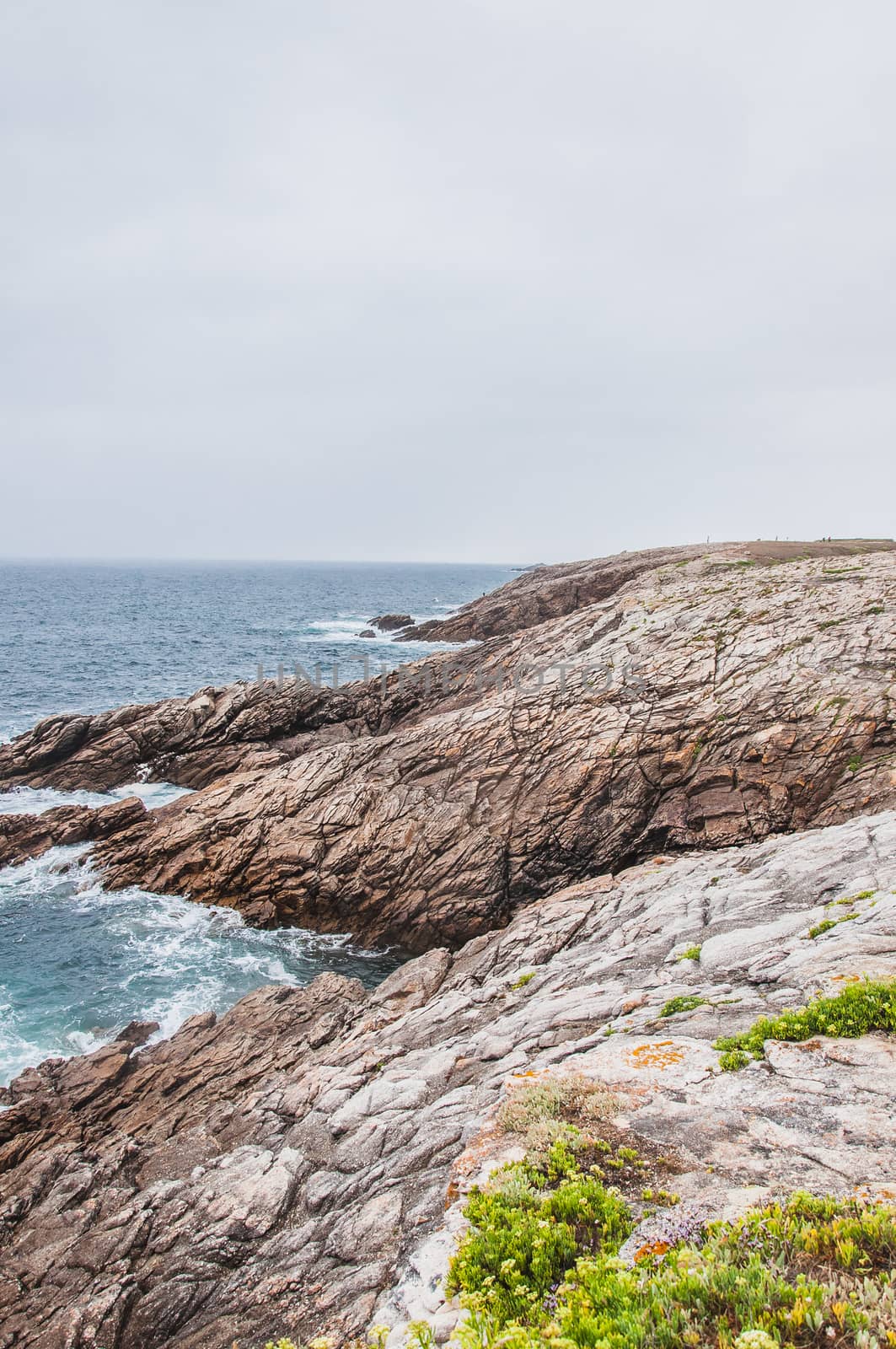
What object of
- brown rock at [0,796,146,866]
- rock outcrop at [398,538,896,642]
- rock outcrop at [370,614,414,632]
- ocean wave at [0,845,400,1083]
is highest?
rock outcrop at [398,538,896,642]

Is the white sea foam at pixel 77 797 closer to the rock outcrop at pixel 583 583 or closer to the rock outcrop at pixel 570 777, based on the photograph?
the rock outcrop at pixel 570 777

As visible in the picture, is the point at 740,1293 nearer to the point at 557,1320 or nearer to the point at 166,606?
the point at 557,1320

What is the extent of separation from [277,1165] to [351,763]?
21631mm

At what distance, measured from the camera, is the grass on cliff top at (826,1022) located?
863 centimetres

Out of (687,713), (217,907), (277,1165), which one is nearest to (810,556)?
(687,713)

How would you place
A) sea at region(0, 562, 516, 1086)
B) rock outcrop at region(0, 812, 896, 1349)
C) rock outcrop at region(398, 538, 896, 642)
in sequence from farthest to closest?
1. rock outcrop at region(398, 538, 896, 642)
2. sea at region(0, 562, 516, 1086)
3. rock outcrop at region(0, 812, 896, 1349)

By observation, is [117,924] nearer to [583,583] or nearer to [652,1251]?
[652,1251]

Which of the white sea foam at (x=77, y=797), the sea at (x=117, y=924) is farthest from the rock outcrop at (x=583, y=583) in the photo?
the white sea foam at (x=77, y=797)

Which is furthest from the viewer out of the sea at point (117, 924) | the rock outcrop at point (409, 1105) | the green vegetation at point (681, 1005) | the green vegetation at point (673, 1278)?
the sea at point (117, 924)

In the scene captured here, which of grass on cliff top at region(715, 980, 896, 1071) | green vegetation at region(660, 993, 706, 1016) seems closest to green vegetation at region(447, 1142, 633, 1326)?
grass on cliff top at region(715, 980, 896, 1071)

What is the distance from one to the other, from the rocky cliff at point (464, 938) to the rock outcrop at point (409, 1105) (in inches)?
2.5

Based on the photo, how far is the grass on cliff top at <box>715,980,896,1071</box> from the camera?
8633 mm

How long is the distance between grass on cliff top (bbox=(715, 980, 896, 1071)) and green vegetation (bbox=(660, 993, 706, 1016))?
1744 millimetres

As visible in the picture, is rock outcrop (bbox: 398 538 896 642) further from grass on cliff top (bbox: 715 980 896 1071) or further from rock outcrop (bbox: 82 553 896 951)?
grass on cliff top (bbox: 715 980 896 1071)
